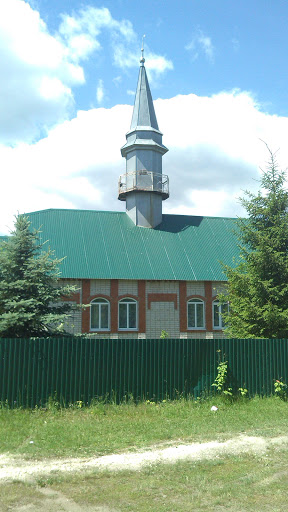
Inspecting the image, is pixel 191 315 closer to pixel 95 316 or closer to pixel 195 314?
pixel 195 314

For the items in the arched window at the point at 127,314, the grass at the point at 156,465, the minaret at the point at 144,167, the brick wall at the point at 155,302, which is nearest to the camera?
the grass at the point at 156,465

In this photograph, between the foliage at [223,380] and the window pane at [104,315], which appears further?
the window pane at [104,315]

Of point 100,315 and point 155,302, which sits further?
point 155,302

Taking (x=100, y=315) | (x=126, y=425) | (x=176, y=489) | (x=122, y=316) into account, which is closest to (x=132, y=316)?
(x=122, y=316)

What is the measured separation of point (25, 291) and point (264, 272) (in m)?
7.33

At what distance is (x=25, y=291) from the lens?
12422 mm

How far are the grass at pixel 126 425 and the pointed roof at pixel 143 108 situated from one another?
23.3 m

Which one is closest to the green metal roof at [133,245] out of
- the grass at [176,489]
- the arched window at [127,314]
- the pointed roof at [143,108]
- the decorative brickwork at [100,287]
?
the decorative brickwork at [100,287]

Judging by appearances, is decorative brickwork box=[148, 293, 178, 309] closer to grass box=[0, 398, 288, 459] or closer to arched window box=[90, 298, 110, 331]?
arched window box=[90, 298, 110, 331]

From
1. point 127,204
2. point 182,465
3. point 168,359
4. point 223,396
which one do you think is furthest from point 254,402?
point 127,204

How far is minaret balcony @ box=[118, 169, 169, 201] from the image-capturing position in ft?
97.6

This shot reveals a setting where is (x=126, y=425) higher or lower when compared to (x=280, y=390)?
lower

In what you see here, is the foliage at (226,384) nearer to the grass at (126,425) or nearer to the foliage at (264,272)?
the grass at (126,425)

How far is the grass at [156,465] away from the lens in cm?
571
